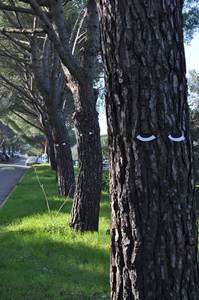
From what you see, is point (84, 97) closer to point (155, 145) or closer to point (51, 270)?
point (51, 270)

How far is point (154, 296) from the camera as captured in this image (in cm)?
359

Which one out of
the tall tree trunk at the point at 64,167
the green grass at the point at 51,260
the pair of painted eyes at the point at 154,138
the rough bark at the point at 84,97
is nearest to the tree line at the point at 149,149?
the pair of painted eyes at the point at 154,138

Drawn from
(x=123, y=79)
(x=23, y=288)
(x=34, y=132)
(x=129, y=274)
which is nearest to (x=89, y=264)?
(x=23, y=288)

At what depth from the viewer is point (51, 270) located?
735 centimetres

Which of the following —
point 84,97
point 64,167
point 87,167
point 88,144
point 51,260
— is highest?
point 84,97

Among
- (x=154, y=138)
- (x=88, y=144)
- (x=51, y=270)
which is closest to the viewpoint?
(x=154, y=138)

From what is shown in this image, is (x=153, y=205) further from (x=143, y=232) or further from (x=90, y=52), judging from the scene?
(x=90, y=52)

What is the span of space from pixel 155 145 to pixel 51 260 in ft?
15.8

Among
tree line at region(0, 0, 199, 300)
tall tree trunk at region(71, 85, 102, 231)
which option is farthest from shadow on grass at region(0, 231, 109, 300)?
tree line at region(0, 0, 199, 300)

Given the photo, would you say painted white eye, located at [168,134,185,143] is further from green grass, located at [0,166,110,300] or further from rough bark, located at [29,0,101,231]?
rough bark, located at [29,0,101,231]

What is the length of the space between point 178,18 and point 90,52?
22.0 ft

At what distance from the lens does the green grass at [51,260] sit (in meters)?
6.39

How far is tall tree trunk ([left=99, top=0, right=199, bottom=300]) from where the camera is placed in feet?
11.6

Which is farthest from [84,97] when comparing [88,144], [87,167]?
[87,167]
